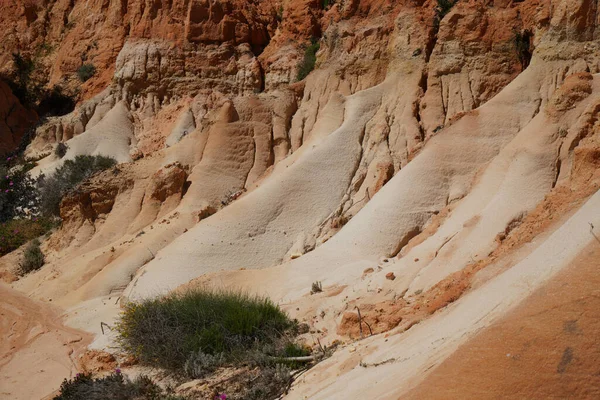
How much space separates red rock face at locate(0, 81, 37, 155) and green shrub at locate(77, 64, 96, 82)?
7.11 meters

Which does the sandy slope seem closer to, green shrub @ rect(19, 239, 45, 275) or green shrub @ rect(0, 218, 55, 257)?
green shrub @ rect(19, 239, 45, 275)

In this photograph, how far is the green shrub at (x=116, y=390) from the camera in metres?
7.64

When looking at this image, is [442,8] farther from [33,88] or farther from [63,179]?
[33,88]

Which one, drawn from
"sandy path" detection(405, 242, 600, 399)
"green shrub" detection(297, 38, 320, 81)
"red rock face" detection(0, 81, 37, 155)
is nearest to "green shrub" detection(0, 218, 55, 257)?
"green shrub" detection(297, 38, 320, 81)

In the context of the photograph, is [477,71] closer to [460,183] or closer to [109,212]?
[460,183]

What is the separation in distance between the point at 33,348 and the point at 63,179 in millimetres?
12541

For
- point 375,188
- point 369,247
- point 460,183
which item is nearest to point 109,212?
point 375,188

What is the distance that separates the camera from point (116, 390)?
25.3ft

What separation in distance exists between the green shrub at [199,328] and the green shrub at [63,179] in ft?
47.3

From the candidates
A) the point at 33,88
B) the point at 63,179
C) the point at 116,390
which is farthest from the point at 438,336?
the point at 33,88

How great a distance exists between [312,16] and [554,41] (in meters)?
13.1

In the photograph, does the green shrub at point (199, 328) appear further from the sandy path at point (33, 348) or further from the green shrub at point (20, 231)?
the green shrub at point (20, 231)

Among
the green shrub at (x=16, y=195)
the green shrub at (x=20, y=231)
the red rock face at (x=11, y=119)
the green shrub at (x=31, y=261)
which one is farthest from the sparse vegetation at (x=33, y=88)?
the green shrub at (x=31, y=261)

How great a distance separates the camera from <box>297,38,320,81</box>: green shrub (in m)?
25.7
